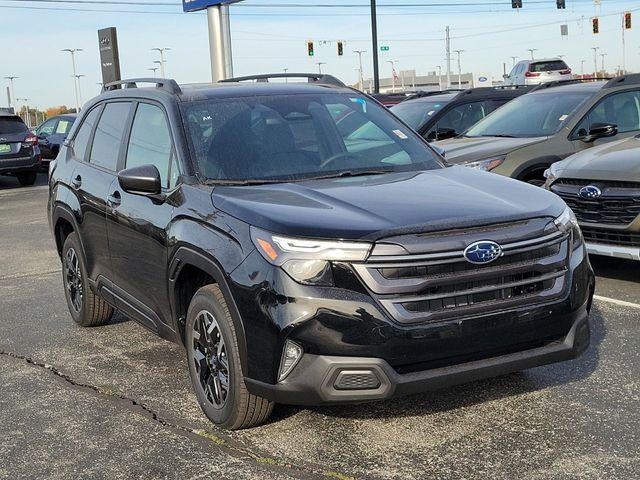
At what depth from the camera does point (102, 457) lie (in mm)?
4039

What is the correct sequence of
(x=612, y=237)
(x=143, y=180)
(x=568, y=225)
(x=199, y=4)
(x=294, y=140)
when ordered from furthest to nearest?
1. (x=199, y=4)
2. (x=612, y=237)
3. (x=294, y=140)
4. (x=143, y=180)
5. (x=568, y=225)

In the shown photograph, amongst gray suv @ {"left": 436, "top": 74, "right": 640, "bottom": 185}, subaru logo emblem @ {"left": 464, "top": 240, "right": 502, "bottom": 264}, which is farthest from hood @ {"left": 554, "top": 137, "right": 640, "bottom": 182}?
subaru logo emblem @ {"left": 464, "top": 240, "right": 502, "bottom": 264}

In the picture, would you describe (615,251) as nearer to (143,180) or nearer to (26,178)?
(143,180)

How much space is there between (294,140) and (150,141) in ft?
2.92

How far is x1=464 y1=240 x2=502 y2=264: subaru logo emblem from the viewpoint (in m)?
3.73

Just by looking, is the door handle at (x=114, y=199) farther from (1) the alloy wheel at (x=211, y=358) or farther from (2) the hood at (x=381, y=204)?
(1) the alloy wheel at (x=211, y=358)

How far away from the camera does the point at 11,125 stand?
20219 mm

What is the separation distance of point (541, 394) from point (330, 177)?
63.9 inches

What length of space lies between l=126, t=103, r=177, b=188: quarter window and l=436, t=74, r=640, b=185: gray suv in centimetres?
430

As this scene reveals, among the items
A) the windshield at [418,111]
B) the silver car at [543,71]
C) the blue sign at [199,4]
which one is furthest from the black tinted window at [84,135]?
the silver car at [543,71]

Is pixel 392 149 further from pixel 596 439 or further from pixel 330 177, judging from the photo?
pixel 596 439

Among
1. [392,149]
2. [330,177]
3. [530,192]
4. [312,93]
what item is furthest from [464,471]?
[312,93]

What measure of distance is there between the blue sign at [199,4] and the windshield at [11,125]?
4.88m

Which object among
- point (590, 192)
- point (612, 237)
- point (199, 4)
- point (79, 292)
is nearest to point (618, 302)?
point (612, 237)
